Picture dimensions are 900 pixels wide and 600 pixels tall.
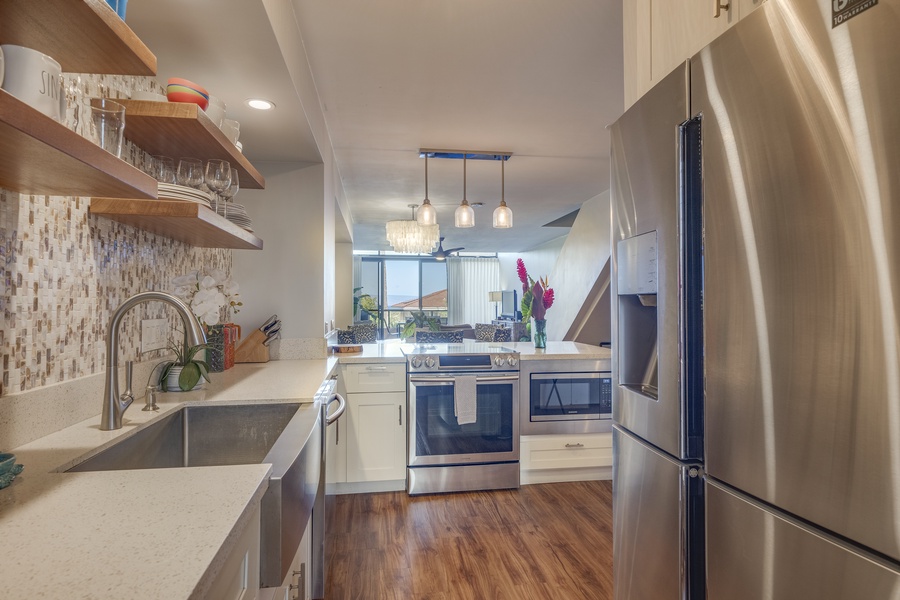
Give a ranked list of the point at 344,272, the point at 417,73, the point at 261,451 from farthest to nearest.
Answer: the point at 344,272
the point at 417,73
the point at 261,451

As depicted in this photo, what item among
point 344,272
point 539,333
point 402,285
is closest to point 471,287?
point 402,285

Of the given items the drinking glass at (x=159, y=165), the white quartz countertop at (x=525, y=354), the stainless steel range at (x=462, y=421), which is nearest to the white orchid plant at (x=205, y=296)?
the drinking glass at (x=159, y=165)

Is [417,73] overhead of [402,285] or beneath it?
overhead

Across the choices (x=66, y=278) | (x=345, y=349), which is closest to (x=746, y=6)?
(x=66, y=278)

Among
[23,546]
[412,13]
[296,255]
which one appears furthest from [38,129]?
[296,255]

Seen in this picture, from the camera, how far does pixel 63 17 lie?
82cm

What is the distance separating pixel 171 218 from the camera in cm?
146

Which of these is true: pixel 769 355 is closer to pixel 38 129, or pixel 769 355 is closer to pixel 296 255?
pixel 38 129

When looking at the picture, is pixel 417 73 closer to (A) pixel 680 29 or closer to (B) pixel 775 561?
(A) pixel 680 29

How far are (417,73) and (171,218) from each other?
1.39 m

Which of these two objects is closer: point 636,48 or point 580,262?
point 636,48

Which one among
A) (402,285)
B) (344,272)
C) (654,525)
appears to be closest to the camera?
(654,525)

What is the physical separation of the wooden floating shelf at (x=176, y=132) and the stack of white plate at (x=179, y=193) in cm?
18

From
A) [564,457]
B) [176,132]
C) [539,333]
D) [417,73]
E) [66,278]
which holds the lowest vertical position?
[564,457]
